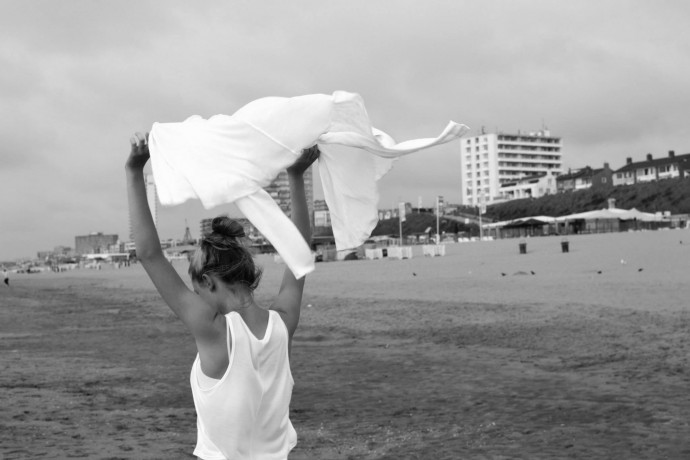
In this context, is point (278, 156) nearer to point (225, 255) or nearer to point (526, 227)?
point (225, 255)

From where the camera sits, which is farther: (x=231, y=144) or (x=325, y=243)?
(x=325, y=243)

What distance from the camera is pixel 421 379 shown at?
10.2 meters

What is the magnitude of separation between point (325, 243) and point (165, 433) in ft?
302

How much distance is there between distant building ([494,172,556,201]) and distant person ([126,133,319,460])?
162 metres

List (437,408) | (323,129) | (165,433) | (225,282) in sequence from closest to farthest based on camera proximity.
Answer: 1. (225,282)
2. (323,129)
3. (165,433)
4. (437,408)

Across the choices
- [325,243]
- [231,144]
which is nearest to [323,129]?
[231,144]

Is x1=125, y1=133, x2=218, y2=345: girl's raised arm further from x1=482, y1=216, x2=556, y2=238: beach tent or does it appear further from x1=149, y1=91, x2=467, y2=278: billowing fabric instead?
x1=482, y1=216, x2=556, y2=238: beach tent

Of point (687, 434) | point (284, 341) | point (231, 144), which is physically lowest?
point (687, 434)

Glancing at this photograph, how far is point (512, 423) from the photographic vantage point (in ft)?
25.0

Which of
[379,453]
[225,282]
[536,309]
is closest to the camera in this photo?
[225,282]

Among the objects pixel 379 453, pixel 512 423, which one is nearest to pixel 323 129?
pixel 379 453

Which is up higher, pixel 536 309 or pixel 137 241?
pixel 137 241

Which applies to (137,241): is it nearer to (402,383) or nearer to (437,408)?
(437,408)

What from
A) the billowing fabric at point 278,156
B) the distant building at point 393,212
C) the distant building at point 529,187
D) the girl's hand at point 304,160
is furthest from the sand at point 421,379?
the distant building at point 529,187
